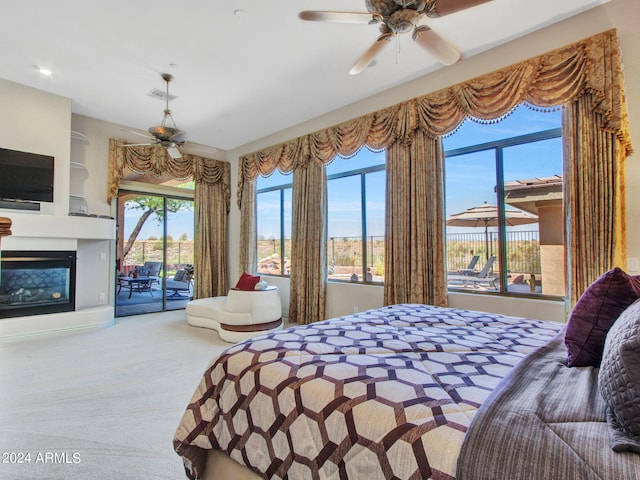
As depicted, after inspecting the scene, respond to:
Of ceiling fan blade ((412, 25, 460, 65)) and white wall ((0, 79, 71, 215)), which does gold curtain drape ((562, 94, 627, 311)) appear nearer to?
ceiling fan blade ((412, 25, 460, 65))

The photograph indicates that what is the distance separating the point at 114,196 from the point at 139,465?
15.6 ft

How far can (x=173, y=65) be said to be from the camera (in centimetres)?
376

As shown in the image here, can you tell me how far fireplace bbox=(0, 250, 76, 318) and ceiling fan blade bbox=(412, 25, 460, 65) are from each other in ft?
17.1

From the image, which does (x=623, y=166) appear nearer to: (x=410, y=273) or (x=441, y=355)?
(x=410, y=273)

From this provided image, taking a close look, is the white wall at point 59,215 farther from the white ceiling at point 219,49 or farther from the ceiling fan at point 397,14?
the ceiling fan at point 397,14

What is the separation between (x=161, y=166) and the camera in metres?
5.93

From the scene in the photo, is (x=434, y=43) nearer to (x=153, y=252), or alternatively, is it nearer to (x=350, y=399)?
(x=350, y=399)

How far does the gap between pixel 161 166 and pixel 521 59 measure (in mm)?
5629

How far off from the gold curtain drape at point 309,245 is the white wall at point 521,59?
251mm

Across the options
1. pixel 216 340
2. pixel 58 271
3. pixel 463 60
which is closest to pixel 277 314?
pixel 216 340

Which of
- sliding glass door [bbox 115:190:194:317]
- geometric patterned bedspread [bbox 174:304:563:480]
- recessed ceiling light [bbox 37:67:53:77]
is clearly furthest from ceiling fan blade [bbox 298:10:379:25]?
sliding glass door [bbox 115:190:194:317]

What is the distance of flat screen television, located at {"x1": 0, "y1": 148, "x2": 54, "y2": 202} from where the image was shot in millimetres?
4230

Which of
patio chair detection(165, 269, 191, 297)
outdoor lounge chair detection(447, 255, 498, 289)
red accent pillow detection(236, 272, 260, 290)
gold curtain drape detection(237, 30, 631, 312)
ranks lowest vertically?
patio chair detection(165, 269, 191, 297)

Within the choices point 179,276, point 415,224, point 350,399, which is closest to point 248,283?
point 415,224
